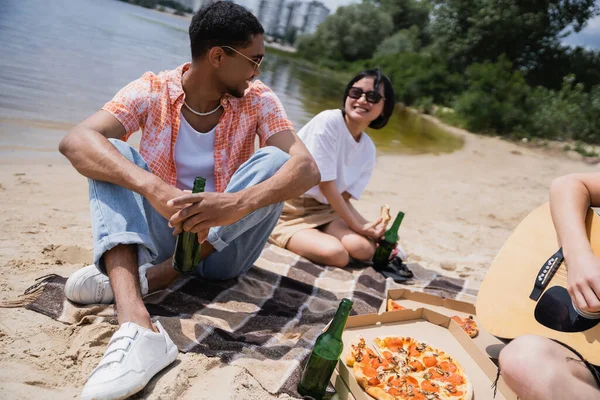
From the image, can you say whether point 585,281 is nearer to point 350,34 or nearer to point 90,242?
point 90,242

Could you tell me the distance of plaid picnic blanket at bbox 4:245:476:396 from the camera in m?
2.28

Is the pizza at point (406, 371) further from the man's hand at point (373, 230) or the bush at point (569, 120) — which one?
the bush at point (569, 120)

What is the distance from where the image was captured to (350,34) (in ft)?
165

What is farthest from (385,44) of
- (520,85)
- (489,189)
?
(489,189)

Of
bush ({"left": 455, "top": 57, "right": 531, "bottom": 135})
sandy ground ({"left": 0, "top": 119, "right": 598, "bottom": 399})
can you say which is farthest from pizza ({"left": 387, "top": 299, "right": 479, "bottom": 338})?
bush ({"left": 455, "top": 57, "right": 531, "bottom": 135})

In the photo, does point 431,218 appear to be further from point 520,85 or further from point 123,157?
point 520,85

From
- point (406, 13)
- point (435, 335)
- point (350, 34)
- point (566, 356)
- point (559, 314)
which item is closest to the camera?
point (566, 356)

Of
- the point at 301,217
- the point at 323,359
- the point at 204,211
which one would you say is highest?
the point at 204,211

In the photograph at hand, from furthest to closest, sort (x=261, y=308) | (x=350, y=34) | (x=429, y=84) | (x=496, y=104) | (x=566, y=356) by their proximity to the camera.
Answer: (x=350, y=34)
(x=429, y=84)
(x=496, y=104)
(x=261, y=308)
(x=566, y=356)

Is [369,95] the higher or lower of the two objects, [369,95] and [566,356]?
the higher

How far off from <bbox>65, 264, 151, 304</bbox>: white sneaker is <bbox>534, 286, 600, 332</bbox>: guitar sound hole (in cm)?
220

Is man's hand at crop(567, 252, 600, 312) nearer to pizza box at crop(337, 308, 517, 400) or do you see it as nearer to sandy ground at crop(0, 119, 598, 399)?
pizza box at crop(337, 308, 517, 400)

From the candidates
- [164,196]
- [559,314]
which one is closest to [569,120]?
[559,314]

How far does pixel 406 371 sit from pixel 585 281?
2.98 feet
